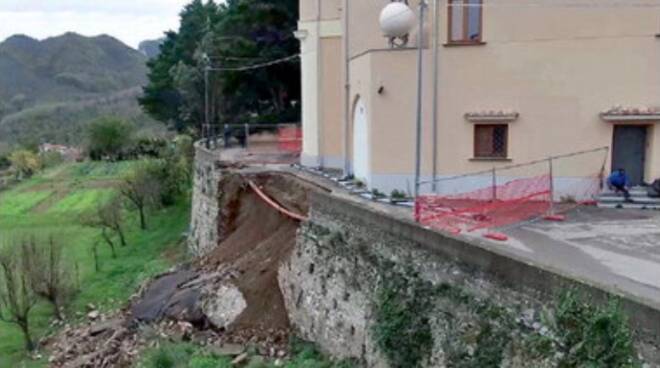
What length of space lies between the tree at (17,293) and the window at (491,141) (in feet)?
47.2

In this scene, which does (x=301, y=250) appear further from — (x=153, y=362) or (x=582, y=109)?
(x=582, y=109)

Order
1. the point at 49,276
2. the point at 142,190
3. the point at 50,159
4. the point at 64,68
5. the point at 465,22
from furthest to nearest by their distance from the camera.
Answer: the point at 64,68, the point at 50,159, the point at 142,190, the point at 49,276, the point at 465,22

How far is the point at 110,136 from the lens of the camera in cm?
7006

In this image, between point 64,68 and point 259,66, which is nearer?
point 259,66

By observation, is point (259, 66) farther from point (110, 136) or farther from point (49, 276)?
point (110, 136)

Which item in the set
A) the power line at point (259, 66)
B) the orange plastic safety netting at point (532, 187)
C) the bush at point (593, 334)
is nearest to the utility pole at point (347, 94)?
the orange plastic safety netting at point (532, 187)

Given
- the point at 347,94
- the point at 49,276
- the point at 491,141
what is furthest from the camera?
the point at 49,276

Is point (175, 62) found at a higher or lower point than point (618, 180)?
higher

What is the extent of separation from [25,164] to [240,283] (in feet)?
225

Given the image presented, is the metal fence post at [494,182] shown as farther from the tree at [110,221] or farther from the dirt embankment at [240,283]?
the tree at [110,221]

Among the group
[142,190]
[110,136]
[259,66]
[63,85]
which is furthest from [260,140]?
[63,85]

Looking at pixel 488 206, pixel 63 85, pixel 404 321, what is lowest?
pixel 404 321

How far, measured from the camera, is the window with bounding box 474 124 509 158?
627 inches

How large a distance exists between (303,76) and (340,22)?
2785 millimetres
